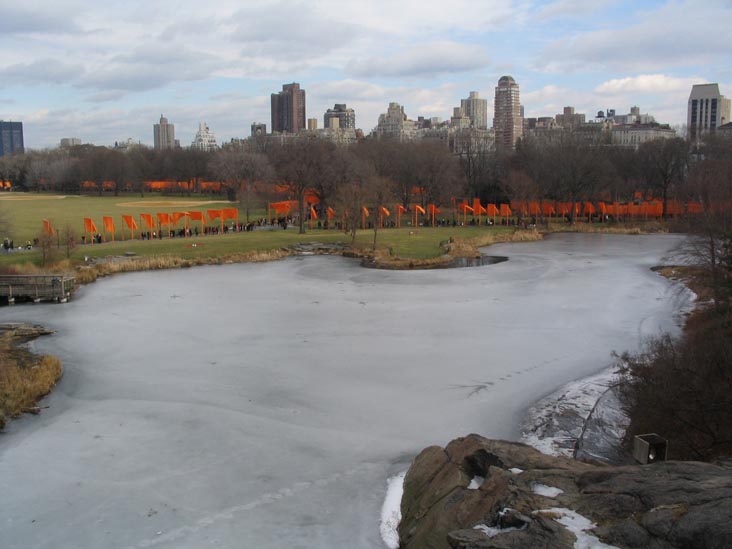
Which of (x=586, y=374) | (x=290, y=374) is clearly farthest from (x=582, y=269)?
(x=290, y=374)

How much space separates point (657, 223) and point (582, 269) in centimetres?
2570

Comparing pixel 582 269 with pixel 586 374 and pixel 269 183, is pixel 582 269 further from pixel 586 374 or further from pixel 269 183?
pixel 269 183

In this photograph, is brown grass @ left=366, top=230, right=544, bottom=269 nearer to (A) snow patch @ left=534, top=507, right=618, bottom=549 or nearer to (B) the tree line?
(B) the tree line

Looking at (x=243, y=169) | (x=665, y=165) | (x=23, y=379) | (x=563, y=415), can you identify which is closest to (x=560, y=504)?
(x=563, y=415)

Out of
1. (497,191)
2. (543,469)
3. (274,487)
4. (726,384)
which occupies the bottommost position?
(274,487)

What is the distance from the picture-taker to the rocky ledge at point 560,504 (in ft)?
21.9

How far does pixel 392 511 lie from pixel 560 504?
2.98 metres

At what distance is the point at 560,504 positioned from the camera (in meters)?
7.76

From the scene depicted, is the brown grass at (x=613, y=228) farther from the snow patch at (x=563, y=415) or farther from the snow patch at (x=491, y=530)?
the snow patch at (x=491, y=530)

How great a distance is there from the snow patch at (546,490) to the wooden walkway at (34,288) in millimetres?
21961

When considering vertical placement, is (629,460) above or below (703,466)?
below

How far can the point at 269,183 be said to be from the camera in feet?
221

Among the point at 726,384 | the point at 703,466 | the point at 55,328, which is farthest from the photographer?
the point at 55,328

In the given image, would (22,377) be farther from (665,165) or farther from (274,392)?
(665,165)
